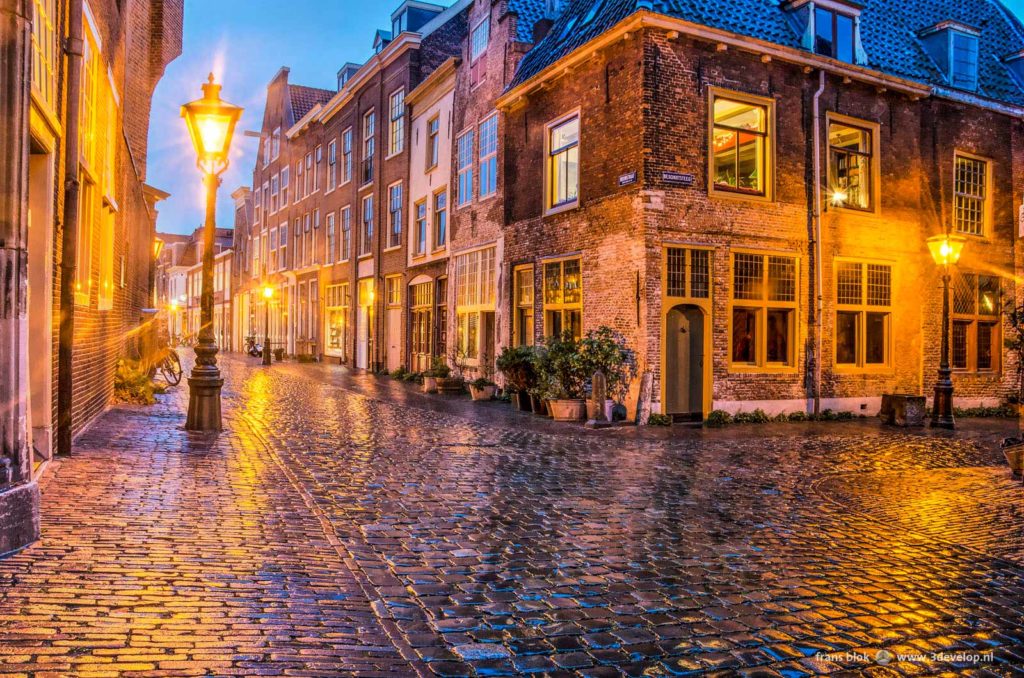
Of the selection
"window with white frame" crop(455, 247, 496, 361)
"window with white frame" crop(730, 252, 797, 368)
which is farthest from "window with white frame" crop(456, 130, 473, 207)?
"window with white frame" crop(730, 252, 797, 368)

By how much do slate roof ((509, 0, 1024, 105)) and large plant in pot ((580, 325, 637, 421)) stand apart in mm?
5715

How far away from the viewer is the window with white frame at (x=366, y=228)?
2973 centimetres

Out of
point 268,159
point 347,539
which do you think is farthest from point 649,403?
point 268,159

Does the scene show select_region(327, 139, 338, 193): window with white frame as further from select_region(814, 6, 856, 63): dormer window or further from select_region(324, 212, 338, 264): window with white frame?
select_region(814, 6, 856, 63): dormer window

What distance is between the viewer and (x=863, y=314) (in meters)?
16.2

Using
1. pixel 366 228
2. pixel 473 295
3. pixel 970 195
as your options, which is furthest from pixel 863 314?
pixel 366 228

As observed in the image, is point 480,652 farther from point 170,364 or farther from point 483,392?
point 170,364

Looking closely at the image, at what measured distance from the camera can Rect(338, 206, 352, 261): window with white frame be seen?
1253 inches

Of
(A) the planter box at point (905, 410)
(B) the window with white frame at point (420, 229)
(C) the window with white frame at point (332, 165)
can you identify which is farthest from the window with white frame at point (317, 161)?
(A) the planter box at point (905, 410)

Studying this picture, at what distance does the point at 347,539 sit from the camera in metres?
5.51

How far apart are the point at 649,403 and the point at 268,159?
37.2 m

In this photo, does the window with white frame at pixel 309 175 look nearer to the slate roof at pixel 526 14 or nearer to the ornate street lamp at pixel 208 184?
the slate roof at pixel 526 14

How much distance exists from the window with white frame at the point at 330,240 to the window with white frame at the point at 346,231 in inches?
37.2

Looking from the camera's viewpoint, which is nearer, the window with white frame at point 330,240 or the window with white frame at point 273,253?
the window with white frame at point 330,240
